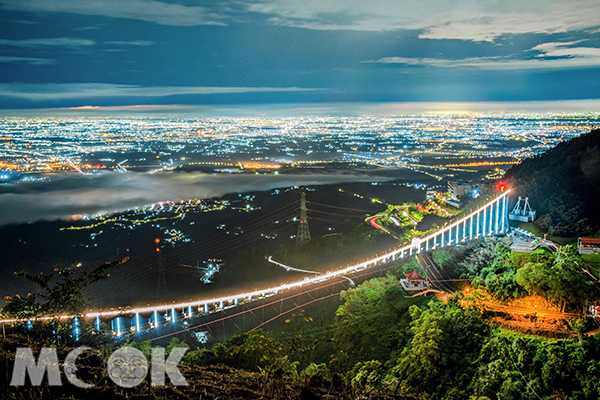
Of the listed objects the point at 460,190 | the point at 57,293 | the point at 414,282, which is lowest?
the point at 460,190

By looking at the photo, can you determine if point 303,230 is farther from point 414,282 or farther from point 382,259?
point 414,282

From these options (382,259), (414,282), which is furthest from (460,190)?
(414,282)

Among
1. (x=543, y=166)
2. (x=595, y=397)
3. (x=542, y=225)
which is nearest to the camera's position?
(x=595, y=397)

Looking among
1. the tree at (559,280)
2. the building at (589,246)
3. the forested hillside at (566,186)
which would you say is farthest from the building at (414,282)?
the forested hillside at (566,186)

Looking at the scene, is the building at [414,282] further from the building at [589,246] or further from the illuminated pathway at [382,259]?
the building at [589,246]

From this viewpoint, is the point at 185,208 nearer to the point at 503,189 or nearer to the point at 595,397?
the point at 503,189

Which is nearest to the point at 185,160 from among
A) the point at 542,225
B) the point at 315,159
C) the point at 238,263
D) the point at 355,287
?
the point at 315,159

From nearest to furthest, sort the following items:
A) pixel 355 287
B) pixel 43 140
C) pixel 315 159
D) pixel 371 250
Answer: pixel 355 287 < pixel 371 250 < pixel 43 140 < pixel 315 159
